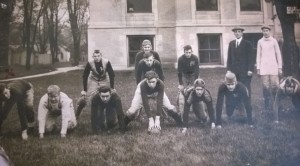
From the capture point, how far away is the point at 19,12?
2.10m

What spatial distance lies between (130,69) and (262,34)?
3.19ft

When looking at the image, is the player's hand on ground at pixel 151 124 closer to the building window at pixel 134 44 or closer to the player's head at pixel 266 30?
the building window at pixel 134 44

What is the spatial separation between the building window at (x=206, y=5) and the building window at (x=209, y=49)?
20cm

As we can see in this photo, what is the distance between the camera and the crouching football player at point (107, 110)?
2.42 metres

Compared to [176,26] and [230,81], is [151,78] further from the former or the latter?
[230,81]

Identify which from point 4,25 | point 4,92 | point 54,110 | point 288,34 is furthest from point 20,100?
point 288,34

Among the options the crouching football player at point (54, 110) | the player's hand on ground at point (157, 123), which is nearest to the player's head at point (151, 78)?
the player's hand on ground at point (157, 123)

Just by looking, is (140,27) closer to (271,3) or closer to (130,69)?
(130,69)

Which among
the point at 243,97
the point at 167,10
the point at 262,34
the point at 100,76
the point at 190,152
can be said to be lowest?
the point at 190,152

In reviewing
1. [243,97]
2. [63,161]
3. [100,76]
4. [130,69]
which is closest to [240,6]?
[243,97]

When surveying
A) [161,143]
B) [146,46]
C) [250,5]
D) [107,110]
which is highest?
[250,5]

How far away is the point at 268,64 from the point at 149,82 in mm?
885

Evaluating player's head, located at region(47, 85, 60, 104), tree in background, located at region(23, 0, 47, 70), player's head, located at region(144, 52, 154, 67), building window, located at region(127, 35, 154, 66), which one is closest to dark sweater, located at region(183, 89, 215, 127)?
player's head, located at region(144, 52, 154, 67)

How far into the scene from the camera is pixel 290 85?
234 cm
